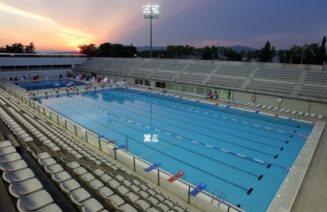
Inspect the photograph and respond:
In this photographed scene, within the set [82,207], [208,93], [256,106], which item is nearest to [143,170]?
[82,207]

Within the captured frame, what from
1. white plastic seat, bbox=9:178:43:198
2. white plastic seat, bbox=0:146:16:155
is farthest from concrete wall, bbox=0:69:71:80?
white plastic seat, bbox=9:178:43:198

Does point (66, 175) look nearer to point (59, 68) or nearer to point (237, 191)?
point (237, 191)

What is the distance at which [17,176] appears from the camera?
317cm

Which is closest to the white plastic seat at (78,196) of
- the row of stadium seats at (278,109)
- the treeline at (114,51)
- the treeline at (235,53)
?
the row of stadium seats at (278,109)

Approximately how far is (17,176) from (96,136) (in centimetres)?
727

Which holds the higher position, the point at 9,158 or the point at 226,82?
the point at 9,158

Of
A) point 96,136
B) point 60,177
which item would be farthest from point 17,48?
point 60,177

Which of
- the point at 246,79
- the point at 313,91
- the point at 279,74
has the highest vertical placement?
the point at 279,74

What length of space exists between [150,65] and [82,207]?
29033mm

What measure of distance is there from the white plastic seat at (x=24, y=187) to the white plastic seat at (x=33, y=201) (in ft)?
0.28

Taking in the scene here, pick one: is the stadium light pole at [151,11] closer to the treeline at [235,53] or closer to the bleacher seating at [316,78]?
the treeline at [235,53]

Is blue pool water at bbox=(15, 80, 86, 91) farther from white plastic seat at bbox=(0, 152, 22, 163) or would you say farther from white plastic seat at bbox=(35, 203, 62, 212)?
white plastic seat at bbox=(35, 203, 62, 212)

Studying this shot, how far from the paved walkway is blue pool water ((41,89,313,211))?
3.06 feet

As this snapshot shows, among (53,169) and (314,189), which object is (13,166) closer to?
(53,169)
